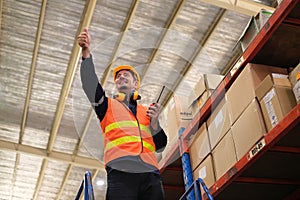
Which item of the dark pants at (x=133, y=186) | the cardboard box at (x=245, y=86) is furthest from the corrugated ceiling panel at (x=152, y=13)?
the dark pants at (x=133, y=186)

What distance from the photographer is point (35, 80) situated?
11.0 metres

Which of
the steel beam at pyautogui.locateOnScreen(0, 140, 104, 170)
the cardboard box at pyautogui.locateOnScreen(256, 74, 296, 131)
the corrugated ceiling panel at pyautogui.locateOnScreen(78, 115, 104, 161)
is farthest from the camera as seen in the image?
the steel beam at pyautogui.locateOnScreen(0, 140, 104, 170)

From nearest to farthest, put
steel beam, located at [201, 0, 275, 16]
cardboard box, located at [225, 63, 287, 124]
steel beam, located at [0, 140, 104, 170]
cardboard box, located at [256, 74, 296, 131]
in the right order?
cardboard box, located at [256, 74, 296, 131] → cardboard box, located at [225, 63, 287, 124] → steel beam, located at [201, 0, 275, 16] → steel beam, located at [0, 140, 104, 170]

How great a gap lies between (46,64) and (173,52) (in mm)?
3113

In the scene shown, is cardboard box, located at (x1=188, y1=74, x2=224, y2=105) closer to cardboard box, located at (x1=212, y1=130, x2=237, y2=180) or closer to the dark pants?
cardboard box, located at (x1=212, y1=130, x2=237, y2=180)

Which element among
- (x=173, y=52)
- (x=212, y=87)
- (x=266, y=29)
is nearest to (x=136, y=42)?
(x=173, y=52)

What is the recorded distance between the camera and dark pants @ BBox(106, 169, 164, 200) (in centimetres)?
331

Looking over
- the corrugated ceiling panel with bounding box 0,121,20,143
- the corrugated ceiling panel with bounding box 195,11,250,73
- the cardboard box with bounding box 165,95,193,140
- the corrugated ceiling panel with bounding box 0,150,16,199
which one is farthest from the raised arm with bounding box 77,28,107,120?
the corrugated ceiling panel with bounding box 0,150,16,199

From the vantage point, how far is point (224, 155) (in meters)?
4.42

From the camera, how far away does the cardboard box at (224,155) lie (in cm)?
428

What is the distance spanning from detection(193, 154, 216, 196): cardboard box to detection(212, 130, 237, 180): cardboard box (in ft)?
0.29

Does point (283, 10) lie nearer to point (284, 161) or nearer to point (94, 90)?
point (284, 161)

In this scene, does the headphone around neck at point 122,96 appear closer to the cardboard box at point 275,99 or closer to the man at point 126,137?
the man at point 126,137

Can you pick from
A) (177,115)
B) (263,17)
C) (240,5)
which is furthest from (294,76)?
(240,5)
